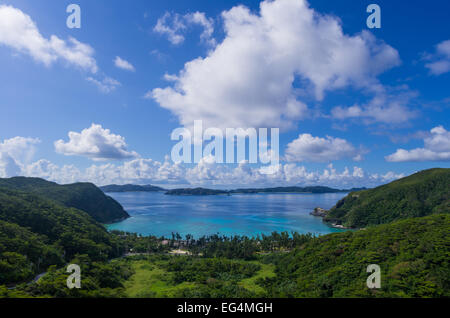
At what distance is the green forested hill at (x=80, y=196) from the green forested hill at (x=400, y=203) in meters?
119

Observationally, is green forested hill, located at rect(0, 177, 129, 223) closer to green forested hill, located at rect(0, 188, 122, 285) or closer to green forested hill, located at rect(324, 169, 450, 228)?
green forested hill, located at rect(0, 188, 122, 285)

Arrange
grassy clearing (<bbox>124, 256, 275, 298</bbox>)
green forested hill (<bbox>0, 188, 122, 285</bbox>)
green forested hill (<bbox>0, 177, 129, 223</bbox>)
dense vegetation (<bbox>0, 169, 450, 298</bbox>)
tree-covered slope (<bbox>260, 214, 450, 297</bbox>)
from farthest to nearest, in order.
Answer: green forested hill (<bbox>0, 177, 129, 223</bbox>), green forested hill (<bbox>0, 188, 122, 285</bbox>), grassy clearing (<bbox>124, 256, 275, 298</bbox>), dense vegetation (<bbox>0, 169, 450, 298</bbox>), tree-covered slope (<bbox>260, 214, 450, 297</bbox>)

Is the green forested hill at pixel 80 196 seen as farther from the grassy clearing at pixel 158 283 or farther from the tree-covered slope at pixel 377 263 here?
the tree-covered slope at pixel 377 263

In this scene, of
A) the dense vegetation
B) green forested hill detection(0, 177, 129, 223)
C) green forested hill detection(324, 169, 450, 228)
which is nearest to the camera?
the dense vegetation

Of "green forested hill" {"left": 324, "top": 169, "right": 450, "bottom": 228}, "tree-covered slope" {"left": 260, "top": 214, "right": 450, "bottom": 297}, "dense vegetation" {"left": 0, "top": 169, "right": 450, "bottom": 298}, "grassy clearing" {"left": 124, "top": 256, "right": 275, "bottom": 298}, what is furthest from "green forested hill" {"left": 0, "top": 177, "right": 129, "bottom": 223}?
"green forested hill" {"left": 324, "top": 169, "right": 450, "bottom": 228}

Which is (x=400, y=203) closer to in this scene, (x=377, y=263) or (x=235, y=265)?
(x=377, y=263)

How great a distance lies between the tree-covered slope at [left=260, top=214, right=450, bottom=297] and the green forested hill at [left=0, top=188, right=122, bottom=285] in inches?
1332

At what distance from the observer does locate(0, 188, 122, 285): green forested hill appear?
32725 millimetres

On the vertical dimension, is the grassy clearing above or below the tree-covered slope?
below

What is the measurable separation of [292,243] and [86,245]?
5014cm

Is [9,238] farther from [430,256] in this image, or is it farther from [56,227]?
[430,256]

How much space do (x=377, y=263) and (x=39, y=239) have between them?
59117mm

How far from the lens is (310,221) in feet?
413
